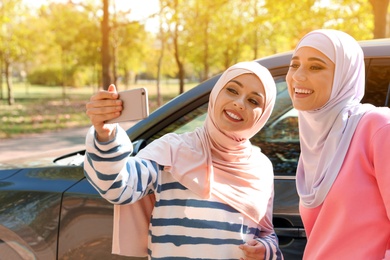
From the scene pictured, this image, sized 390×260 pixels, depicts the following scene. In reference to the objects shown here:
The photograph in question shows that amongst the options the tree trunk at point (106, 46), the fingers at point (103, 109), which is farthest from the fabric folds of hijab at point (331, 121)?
the tree trunk at point (106, 46)

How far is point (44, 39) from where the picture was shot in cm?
2253

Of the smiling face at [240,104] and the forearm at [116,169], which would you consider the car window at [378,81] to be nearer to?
the smiling face at [240,104]

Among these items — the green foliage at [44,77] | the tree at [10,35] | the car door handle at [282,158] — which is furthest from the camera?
the green foliage at [44,77]

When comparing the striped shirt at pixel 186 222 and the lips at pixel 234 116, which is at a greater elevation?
the lips at pixel 234 116

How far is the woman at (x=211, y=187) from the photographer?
5.43ft

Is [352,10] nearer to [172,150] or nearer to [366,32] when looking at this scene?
[366,32]

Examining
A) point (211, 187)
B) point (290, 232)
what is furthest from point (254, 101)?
point (290, 232)

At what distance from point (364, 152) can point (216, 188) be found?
557 mm

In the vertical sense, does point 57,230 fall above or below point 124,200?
below

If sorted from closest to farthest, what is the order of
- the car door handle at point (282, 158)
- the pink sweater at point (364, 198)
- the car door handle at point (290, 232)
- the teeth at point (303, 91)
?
1. the pink sweater at point (364, 198)
2. the teeth at point (303, 91)
3. the car door handle at point (290, 232)
4. the car door handle at point (282, 158)

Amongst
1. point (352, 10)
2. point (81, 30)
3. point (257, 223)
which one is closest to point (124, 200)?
point (257, 223)

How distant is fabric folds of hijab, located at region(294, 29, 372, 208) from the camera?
1431 mm

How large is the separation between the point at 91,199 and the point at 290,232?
36.0 inches

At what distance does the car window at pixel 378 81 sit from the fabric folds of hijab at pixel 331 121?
573 mm
